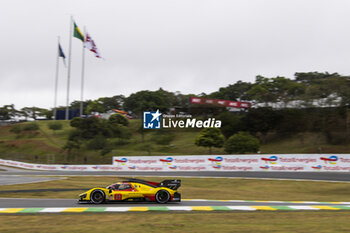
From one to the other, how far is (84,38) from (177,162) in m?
33.3

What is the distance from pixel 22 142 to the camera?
66125 mm

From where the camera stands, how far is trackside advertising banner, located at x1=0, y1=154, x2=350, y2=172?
30.0m

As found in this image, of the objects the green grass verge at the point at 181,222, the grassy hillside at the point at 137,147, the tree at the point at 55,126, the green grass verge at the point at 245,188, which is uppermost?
the tree at the point at 55,126

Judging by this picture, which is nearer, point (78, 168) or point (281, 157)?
point (281, 157)

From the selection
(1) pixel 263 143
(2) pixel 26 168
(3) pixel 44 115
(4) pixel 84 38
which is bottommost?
(2) pixel 26 168

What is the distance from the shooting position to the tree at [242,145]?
43.4 meters

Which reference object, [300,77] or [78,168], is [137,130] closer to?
[78,168]

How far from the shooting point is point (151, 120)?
2312 inches

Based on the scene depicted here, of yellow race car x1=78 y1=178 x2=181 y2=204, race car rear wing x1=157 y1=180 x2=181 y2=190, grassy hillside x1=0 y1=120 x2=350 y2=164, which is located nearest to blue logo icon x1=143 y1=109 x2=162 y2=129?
grassy hillside x1=0 y1=120 x2=350 y2=164

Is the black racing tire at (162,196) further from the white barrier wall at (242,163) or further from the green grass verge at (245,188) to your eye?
the white barrier wall at (242,163)

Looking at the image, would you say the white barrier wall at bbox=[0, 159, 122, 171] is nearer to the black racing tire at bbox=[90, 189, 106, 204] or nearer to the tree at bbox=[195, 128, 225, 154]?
the tree at bbox=[195, 128, 225, 154]

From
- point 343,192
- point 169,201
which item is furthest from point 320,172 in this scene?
point 169,201

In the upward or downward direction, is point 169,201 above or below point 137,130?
below

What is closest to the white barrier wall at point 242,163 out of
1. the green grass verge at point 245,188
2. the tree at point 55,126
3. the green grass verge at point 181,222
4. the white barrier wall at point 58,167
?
the white barrier wall at point 58,167
